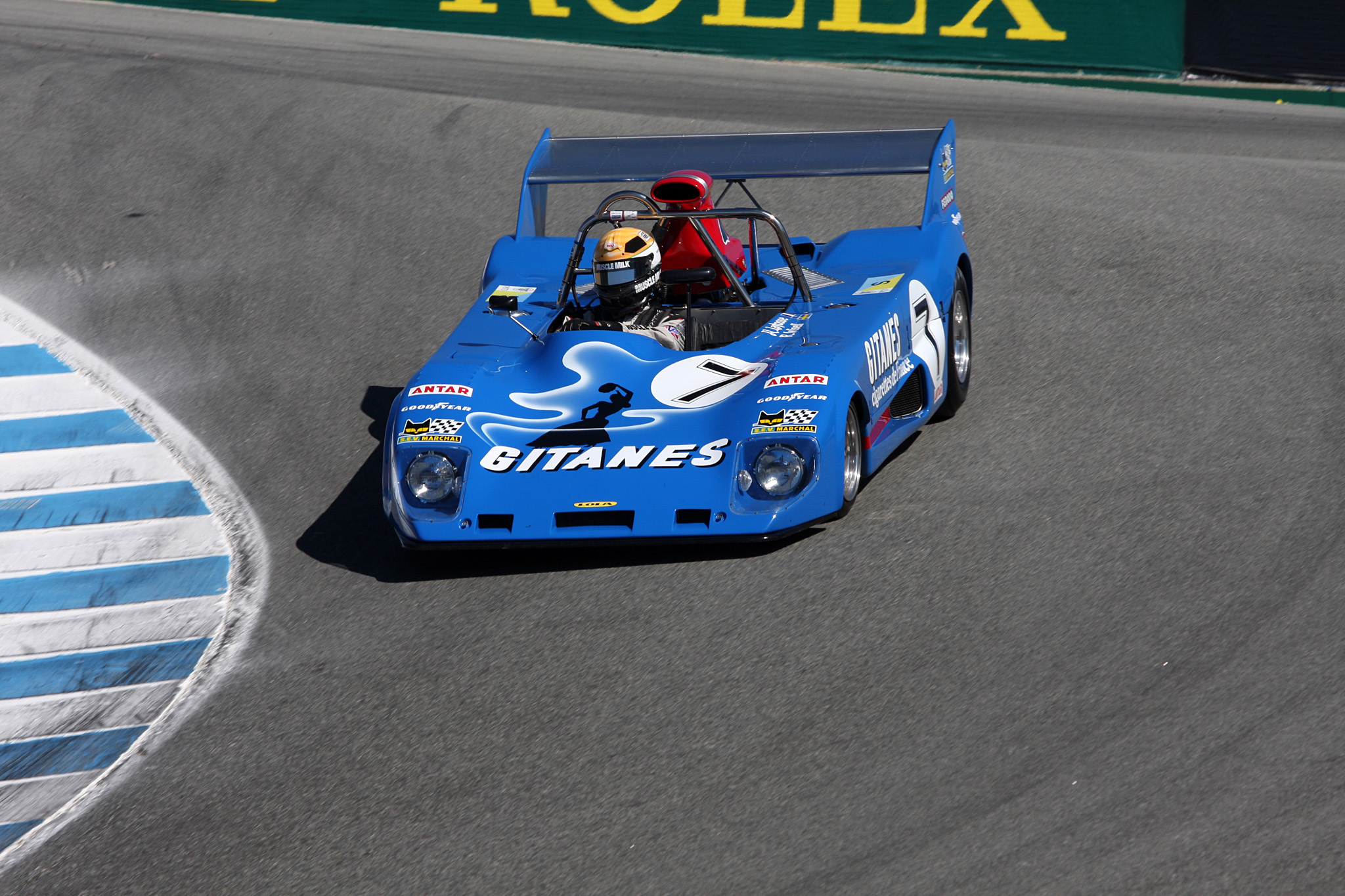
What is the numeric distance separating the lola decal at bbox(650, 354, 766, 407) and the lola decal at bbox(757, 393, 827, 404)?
0.69ft

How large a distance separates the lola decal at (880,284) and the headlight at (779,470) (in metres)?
1.52

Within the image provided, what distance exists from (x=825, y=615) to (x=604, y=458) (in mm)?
1168

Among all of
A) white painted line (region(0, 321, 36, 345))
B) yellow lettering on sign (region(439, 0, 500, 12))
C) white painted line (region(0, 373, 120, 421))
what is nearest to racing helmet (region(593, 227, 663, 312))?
white painted line (region(0, 373, 120, 421))

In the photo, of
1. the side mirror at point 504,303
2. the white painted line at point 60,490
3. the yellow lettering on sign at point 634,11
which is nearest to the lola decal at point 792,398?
the side mirror at point 504,303

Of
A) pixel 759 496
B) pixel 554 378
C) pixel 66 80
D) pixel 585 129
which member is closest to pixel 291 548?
pixel 554 378

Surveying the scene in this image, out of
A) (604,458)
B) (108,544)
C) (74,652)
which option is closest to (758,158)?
(604,458)

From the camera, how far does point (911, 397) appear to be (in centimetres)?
667

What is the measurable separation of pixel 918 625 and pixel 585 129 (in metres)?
8.09

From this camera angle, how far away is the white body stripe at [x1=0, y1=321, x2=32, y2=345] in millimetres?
8688

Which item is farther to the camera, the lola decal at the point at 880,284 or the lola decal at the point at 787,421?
the lola decal at the point at 880,284

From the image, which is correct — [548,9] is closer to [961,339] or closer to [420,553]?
[961,339]

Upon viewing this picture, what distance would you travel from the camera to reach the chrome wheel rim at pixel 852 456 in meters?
5.73

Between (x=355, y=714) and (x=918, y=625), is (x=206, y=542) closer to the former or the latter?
(x=355, y=714)

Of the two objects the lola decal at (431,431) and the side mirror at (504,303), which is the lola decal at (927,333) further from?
the lola decal at (431,431)
